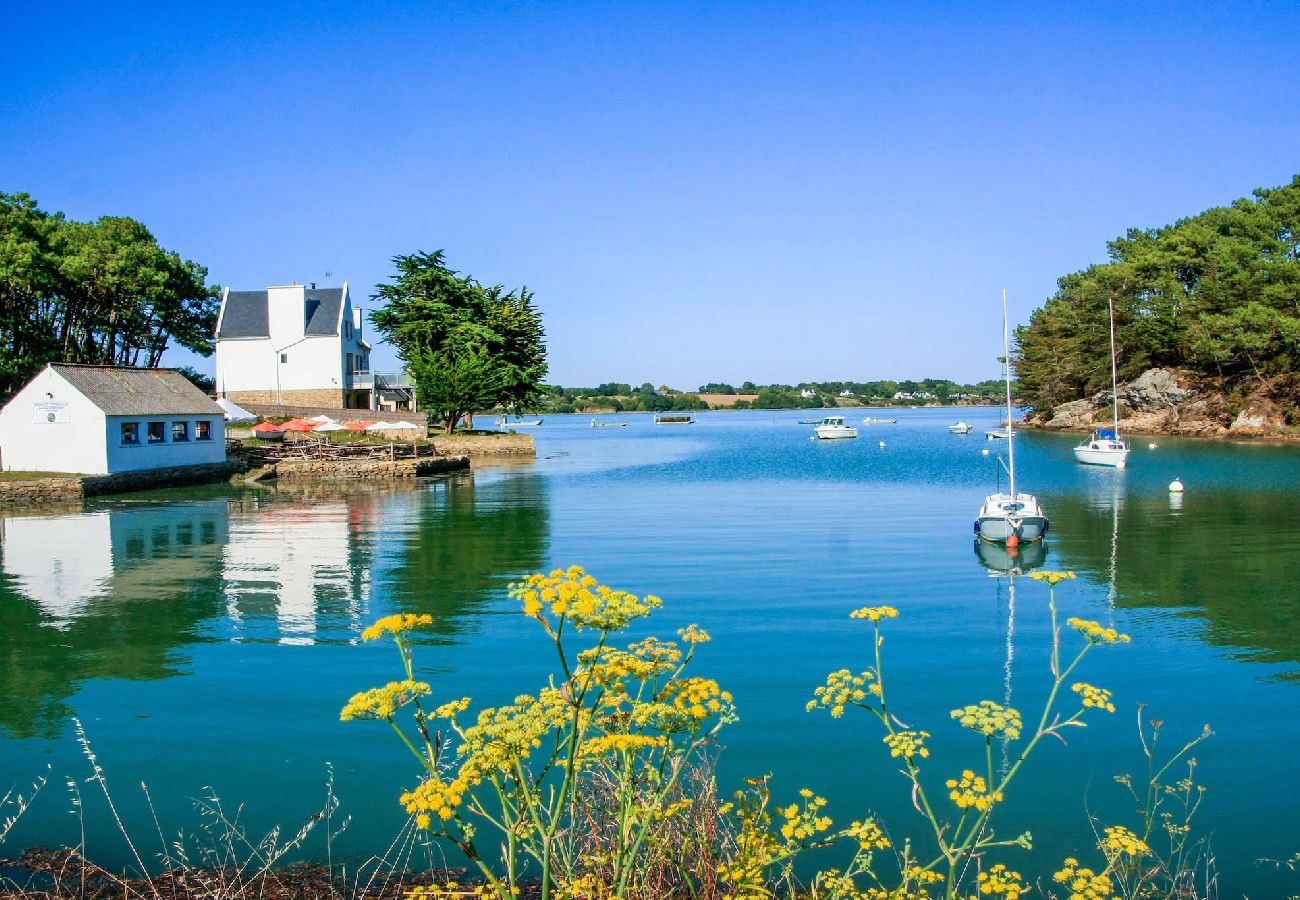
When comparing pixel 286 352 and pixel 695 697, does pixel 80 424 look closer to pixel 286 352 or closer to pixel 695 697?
pixel 286 352

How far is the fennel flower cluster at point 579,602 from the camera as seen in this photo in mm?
3910

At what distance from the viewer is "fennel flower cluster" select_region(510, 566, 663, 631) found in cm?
391

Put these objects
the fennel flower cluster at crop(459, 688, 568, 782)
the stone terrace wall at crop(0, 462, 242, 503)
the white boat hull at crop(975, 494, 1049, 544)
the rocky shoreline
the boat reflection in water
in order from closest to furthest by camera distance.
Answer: the fennel flower cluster at crop(459, 688, 568, 782), the boat reflection in water, the white boat hull at crop(975, 494, 1049, 544), the stone terrace wall at crop(0, 462, 242, 503), the rocky shoreline

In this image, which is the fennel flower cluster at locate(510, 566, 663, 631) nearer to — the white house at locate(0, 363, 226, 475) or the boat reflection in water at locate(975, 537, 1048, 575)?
the boat reflection in water at locate(975, 537, 1048, 575)

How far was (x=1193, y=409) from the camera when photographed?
261 feet

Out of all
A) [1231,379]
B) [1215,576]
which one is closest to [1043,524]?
[1215,576]

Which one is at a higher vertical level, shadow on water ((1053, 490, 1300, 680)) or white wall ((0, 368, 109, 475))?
white wall ((0, 368, 109, 475))

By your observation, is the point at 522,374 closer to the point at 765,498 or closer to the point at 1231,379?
the point at 765,498

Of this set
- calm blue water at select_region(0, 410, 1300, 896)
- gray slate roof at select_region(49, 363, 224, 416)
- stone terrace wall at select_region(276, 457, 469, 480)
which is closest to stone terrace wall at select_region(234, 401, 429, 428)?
stone terrace wall at select_region(276, 457, 469, 480)

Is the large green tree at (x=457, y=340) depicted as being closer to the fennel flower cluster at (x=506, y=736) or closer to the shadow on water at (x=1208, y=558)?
the shadow on water at (x=1208, y=558)

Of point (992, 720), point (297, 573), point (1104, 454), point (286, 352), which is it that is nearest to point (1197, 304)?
point (1104, 454)

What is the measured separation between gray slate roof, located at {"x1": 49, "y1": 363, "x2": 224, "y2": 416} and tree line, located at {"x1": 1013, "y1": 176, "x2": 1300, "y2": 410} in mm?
66412

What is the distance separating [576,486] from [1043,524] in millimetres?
24298

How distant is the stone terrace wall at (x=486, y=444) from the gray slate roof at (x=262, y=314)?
11691 millimetres
